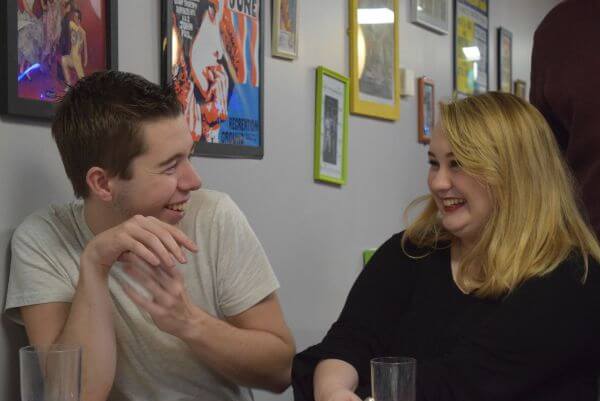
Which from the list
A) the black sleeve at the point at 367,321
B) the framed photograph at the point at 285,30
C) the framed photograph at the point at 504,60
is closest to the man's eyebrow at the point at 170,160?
the black sleeve at the point at 367,321

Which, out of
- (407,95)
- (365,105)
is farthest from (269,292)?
(407,95)

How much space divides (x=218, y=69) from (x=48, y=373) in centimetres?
118

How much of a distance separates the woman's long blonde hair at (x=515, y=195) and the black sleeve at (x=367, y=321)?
16 centimetres

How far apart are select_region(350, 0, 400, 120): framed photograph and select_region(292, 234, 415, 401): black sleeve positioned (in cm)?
110

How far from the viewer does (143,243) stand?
1552mm

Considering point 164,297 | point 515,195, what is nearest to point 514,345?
point 515,195

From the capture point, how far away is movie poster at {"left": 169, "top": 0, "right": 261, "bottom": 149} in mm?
2096

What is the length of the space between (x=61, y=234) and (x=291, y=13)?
1101 millimetres

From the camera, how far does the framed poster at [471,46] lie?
12.4ft

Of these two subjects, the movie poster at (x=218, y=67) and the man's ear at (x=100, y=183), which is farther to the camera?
the movie poster at (x=218, y=67)

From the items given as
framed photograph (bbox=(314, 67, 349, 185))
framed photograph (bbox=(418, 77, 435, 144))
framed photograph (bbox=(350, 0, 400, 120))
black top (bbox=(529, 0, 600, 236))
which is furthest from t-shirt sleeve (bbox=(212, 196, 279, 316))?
framed photograph (bbox=(418, 77, 435, 144))

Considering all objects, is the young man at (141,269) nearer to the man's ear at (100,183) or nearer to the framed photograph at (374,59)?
the man's ear at (100,183)

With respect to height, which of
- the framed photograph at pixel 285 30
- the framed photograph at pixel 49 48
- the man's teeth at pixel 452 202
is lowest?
the man's teeth at pixel 452 202

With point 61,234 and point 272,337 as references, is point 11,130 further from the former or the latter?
point 272,337
